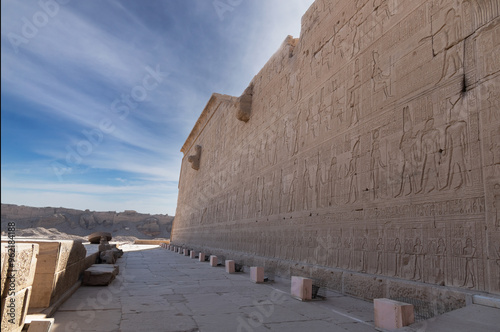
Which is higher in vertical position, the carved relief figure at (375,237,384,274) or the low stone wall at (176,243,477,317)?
the carved relief figure at (375,237,384,274)

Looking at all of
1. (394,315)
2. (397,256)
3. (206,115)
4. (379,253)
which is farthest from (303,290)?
(206,115)

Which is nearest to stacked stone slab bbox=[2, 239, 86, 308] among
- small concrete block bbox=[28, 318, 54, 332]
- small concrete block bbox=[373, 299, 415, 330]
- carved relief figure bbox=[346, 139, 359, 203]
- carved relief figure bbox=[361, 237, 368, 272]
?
small concrete block bbox=[28, 318, 54, 332]

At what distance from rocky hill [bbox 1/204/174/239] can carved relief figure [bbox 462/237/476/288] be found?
1095 inches

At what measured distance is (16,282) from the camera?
2.16m

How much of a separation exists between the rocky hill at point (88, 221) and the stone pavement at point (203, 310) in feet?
83.3

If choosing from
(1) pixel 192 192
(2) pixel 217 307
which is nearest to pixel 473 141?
(2) pixel 217 307

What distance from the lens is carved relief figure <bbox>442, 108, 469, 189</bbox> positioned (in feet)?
10.6

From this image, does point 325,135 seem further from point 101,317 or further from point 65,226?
point 65,226

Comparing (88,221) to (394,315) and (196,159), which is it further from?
(394,315)

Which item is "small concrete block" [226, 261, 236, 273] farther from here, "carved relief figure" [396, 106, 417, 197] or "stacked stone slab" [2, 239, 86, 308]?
"carved relief figure" [396, 106, 417, 197]

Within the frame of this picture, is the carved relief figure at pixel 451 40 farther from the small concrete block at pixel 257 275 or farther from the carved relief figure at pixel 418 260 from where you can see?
the small concrete block at pixel 257 275

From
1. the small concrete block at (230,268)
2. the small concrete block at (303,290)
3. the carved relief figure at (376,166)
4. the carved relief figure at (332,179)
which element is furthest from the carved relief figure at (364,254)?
the small concrete block at (230,268)

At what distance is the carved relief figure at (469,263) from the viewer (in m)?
2.98

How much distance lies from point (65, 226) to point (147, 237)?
7.15 m
